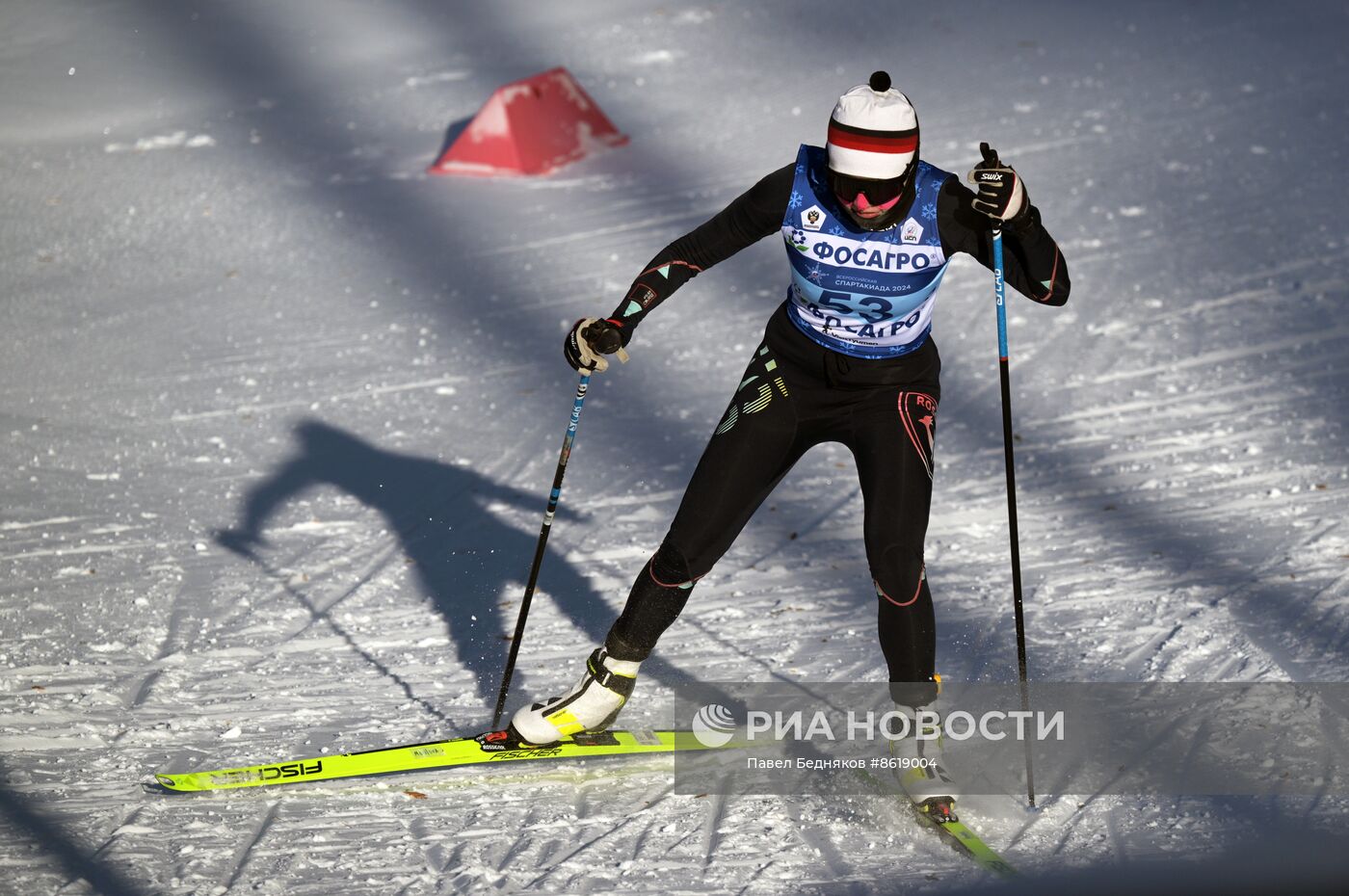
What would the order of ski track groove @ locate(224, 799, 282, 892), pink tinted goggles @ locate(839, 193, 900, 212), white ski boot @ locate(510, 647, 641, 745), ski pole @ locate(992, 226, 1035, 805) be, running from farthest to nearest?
white ski boot @ locate(510, 647, 641, 745), ski pole @ locate(992, 226, 1035, 805), ski track groove @ locate(224, 799, 282, 892), pink tinted goggles @ locate(839, 193, 900, 212)

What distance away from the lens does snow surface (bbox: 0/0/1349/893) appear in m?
4.21

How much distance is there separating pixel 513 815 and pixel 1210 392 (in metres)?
4.15

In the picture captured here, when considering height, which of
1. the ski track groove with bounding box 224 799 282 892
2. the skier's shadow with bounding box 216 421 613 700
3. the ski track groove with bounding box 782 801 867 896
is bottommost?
the ski track groove with bounding box 224 799 282 892

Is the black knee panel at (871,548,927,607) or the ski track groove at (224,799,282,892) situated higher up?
the black knee panel at (871,548,927,607)

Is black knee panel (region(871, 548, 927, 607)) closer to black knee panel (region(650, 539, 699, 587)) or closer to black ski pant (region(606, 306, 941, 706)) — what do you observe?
black ski pant (region(606, 306, 941, 706))

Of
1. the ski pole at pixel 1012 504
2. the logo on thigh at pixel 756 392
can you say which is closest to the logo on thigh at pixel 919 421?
the ski pole at pixel 1012 504

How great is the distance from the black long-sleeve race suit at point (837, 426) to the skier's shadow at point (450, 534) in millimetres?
1164

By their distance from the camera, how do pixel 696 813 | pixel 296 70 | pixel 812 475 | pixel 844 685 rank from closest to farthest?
pixel 696 813, pixel 844 685, pixel 812 475, pixel 296 70

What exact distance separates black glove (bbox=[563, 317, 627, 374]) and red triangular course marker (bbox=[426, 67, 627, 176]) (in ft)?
18.6

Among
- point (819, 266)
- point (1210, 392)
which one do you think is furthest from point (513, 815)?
point (1210, 392)

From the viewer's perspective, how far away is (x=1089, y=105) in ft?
33.5

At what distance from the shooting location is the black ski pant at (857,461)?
3.97m

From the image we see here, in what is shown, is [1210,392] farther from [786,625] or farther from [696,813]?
[696,813]

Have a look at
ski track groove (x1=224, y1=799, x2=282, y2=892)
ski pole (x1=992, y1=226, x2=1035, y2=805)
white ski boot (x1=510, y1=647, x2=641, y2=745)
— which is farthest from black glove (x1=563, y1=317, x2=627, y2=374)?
ski track groove (x1=224, y1=799, x2=282, y2=892)
